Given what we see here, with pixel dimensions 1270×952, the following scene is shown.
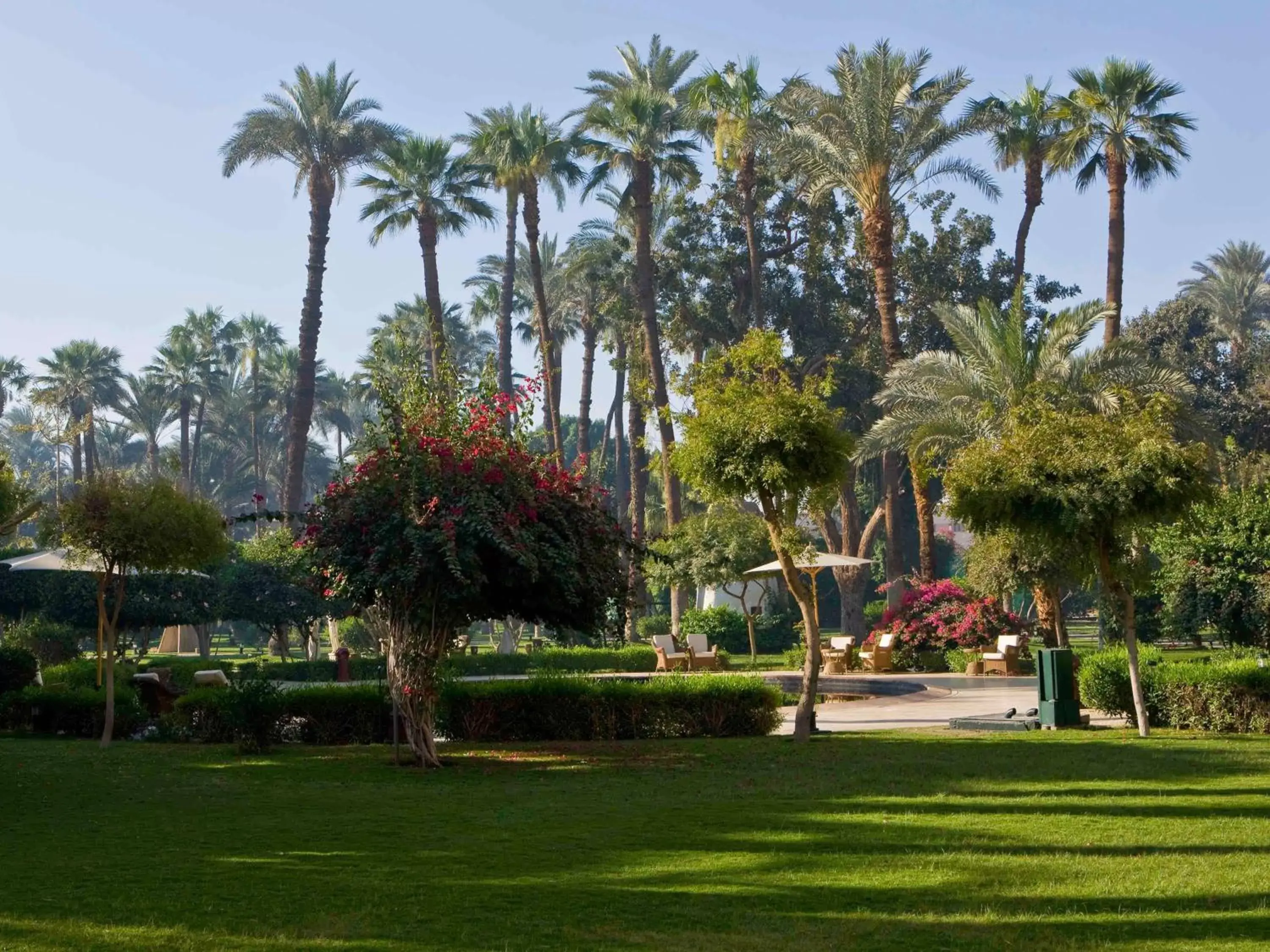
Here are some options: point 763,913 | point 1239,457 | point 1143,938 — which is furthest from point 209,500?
point 1239,457

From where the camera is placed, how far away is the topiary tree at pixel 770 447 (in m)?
16.1

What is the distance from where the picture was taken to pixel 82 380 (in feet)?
249

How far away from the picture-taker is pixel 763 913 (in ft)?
25.0

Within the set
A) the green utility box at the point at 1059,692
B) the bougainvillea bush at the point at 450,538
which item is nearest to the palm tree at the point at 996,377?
the green utility box at the point at 1059,692

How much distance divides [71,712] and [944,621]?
19142 mm

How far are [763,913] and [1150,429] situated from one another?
10.8 metres

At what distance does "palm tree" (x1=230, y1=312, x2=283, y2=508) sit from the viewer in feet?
269

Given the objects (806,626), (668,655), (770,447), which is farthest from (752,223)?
(770,447)

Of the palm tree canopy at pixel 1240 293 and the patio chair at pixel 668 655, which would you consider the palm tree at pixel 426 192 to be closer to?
the patio chair at pixel 668 655

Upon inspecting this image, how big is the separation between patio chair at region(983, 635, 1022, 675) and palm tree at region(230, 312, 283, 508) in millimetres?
60943

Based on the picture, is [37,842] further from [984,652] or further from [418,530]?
[984,652]

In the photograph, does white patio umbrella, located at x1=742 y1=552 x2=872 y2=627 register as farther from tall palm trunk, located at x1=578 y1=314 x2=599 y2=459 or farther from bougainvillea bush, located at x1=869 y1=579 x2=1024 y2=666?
tall palm trunk, located at x1=578 y1=314 x2=599 y2=459

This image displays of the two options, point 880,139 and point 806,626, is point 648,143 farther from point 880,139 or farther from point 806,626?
point 806,626

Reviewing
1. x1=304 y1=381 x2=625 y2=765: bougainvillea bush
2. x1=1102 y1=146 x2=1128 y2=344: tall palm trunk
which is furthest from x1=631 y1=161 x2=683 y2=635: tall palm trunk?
x1=304 y1=381 x2=625 y2=765: bougainvillea bush
